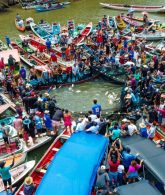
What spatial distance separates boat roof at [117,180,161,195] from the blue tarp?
1.48 meters

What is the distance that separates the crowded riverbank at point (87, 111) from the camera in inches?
543

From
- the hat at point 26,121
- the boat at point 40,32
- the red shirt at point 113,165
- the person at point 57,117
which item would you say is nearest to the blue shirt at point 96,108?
the person at point 57,117

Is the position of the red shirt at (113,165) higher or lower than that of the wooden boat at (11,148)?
higher

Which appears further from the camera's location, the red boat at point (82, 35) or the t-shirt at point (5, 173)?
the red boat at point (82, 35)

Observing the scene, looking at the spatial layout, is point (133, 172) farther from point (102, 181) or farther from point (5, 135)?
point (5, 135)

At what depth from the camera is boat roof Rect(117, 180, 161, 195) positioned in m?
12.0

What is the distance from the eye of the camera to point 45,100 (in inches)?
787

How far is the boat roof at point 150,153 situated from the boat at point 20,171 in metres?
4.85

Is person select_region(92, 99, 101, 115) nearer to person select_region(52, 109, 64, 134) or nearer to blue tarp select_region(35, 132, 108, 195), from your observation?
person select_region(52, 109, 64, 134)

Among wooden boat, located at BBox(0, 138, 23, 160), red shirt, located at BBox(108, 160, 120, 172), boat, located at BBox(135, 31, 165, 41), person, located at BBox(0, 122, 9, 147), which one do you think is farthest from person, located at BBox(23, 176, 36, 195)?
boat, located at BBox(135, 31, 165, 41)

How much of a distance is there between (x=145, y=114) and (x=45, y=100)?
A: 6.11m

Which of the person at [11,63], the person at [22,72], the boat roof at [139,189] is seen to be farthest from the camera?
the person at [11,63]

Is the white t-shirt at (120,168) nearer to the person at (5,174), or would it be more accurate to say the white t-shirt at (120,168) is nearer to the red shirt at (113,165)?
the red shirt at (113,165)

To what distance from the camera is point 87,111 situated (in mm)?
22203
